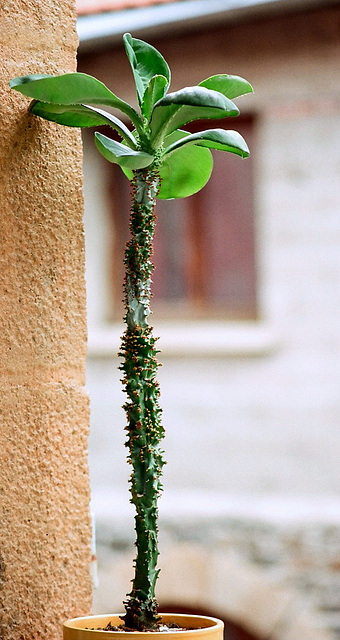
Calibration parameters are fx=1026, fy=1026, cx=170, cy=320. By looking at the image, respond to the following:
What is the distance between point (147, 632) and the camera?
1.26m

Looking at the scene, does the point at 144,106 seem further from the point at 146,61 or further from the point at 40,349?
the point at 40,349

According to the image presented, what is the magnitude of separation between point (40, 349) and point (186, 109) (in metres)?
0.41

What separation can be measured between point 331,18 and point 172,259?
165cm

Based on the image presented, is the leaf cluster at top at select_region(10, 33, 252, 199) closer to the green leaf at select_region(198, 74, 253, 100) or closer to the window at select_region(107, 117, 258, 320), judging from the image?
the green leaf at select_region(198, 74, 253, 100)

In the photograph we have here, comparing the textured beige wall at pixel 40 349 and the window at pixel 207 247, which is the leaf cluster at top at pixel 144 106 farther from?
the window at pixel 207 247

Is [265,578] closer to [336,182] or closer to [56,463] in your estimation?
[336,182]

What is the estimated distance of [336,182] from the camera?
589cm

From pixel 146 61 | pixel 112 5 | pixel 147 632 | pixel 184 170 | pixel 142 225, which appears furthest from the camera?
pixel 112 5

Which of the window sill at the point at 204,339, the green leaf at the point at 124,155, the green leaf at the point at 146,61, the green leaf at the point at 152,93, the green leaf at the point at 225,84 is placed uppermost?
the window sill at the point at 204,339

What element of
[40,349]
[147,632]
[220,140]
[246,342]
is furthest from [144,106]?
[246,342]

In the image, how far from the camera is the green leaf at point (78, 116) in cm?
140

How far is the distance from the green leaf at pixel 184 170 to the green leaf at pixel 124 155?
0.70 ft

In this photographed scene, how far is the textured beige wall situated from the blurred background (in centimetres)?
435

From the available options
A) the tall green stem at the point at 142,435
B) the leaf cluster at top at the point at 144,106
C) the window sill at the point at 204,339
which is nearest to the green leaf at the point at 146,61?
the leaf cluster at top at the point at 144,106
